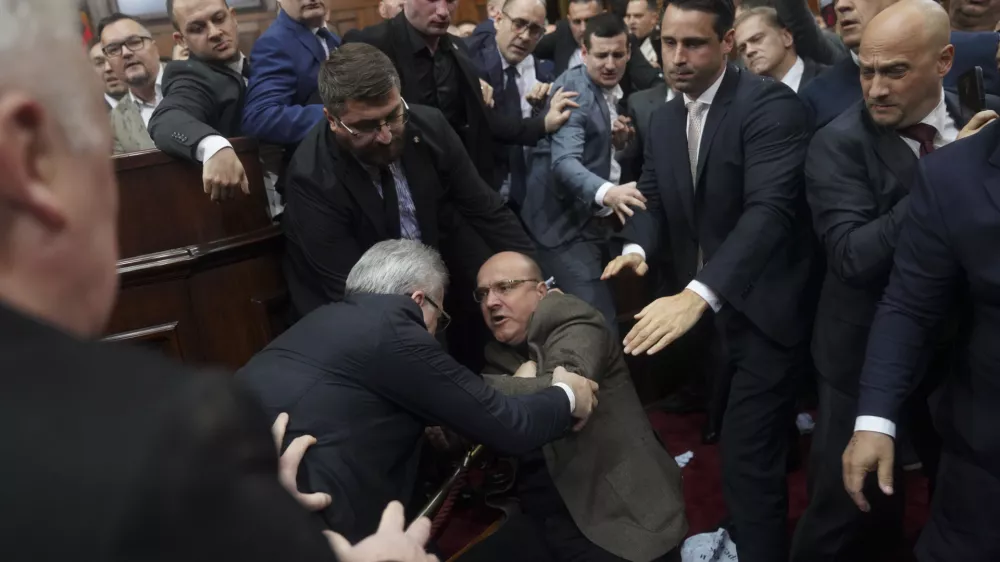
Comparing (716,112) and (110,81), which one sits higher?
(716,112)

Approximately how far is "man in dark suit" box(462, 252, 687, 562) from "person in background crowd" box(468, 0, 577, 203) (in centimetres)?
129

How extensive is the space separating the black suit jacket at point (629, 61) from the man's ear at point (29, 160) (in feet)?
11.0

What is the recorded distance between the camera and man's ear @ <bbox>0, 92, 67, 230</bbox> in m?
0.45

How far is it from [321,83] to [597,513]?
1334mm

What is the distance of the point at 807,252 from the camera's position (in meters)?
2.36

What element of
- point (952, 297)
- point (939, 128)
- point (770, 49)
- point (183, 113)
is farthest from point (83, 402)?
point (770, 49)

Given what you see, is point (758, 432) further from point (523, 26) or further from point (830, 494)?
point (523, 26)

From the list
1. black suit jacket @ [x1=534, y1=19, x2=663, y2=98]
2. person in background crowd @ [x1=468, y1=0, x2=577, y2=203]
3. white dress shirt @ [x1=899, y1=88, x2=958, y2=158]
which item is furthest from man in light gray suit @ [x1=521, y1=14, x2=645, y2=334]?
white dress shirt @ [x1=899, y1=88, x2=958, y2=158]

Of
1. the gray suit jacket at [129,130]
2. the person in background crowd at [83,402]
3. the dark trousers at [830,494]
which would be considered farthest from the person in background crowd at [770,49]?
the person in background crowd at [83,402]

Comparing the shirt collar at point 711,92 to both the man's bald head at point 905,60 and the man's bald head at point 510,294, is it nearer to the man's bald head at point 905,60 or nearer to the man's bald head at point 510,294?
the man's bald head at point 905,60

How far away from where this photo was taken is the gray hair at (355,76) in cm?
233

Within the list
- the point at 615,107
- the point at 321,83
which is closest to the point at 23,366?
the point at 321,83

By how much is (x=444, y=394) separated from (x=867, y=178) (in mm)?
1060

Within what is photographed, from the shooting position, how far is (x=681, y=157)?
241 centimetres
